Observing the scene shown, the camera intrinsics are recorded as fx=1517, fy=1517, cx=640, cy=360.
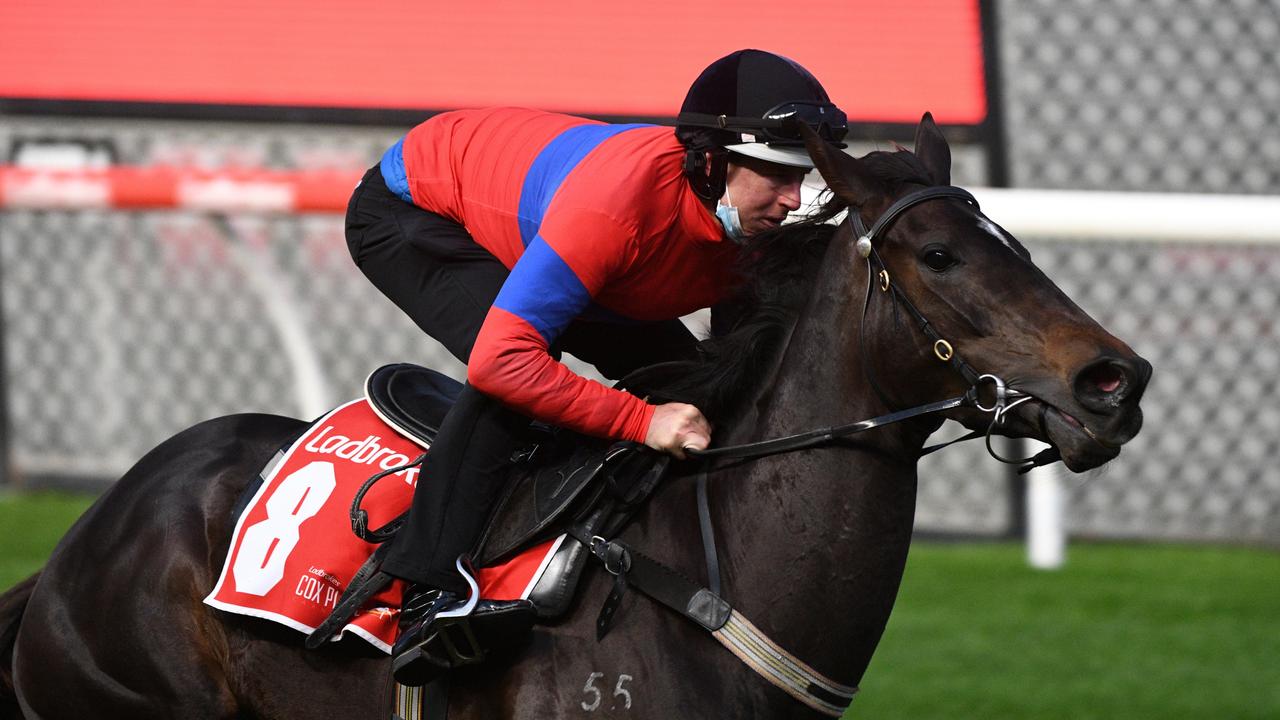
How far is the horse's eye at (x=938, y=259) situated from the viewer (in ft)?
7.34

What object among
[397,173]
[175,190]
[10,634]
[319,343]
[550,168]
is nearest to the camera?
[550,168]

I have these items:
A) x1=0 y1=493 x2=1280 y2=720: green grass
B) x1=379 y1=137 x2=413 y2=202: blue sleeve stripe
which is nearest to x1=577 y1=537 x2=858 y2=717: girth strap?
x1=379 y1=137 x2=413 y2=202: blue sleeve stripe

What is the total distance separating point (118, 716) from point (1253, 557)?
14.5ft

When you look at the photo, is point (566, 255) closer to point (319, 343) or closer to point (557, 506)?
point (557, 506)

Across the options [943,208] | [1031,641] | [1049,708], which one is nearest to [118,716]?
[943,208]

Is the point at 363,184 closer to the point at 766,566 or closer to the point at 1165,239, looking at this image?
the point at 766,566

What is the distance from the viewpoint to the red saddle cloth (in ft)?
8.92

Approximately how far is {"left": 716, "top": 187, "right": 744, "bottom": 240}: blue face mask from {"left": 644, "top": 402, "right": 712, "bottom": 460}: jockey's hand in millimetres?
307

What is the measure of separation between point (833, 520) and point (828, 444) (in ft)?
0.40

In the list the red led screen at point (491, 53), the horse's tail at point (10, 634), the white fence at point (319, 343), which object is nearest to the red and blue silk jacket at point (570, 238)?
the horse's tail at point (10, 634)

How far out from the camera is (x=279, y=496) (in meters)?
2.84

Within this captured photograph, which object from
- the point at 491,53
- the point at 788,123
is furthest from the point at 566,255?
the point at 491,53

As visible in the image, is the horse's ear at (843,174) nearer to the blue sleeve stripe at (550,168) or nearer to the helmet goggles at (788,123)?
the helmet goggles at (788,123)

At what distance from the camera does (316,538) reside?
A: 109 inches
